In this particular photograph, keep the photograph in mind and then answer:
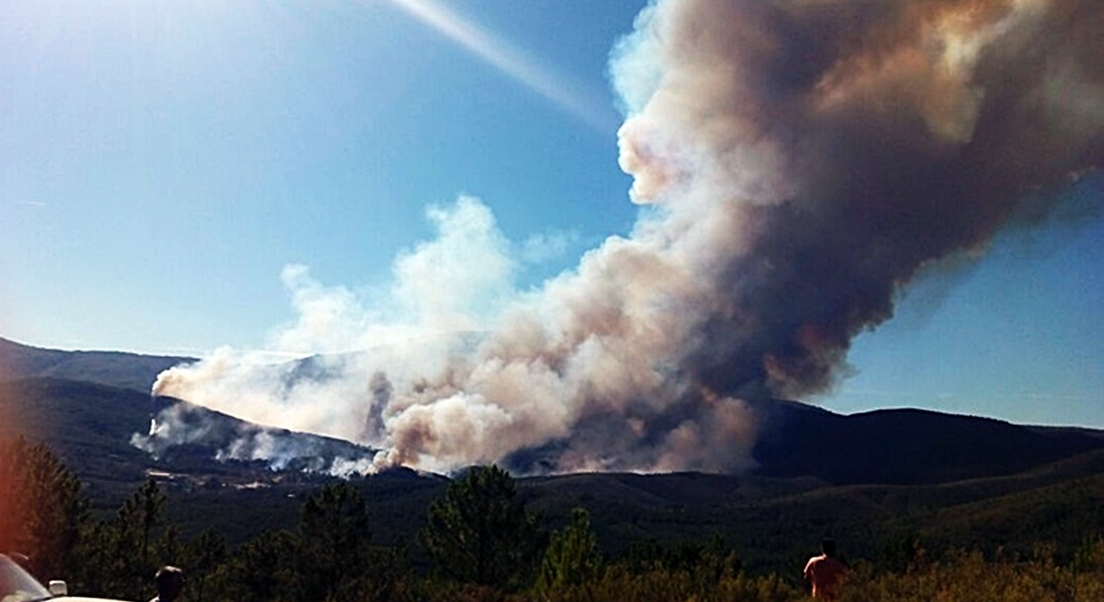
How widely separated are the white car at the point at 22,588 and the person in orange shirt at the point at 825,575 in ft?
33.2

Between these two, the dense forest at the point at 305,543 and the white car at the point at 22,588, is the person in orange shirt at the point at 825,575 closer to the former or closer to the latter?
the white car at the point at 22,588

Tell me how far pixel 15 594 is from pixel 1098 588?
528 inches

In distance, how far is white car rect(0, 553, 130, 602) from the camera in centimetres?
982

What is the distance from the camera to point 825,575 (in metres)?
14.3

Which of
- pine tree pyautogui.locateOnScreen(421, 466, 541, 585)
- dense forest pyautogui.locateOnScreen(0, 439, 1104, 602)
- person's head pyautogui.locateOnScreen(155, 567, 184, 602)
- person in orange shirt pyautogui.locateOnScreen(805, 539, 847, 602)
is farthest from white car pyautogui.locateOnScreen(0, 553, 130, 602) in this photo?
pine tree pyautogui.locateOnScreen(421, 466, 541, 585)

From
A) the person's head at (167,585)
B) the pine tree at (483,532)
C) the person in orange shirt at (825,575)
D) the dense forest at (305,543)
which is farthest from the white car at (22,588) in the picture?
the pine tree at (483,532)

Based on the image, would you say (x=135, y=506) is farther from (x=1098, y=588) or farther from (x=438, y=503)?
(x=1098, y=588)

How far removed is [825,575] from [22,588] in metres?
11.1

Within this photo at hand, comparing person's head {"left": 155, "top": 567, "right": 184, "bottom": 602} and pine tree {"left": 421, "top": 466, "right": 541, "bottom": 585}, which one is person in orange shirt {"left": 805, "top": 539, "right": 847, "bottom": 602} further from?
pine tree {"left": 421, "top": 466, "right": 541, "bottom": 585}

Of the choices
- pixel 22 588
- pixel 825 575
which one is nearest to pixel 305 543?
pixel 825 575

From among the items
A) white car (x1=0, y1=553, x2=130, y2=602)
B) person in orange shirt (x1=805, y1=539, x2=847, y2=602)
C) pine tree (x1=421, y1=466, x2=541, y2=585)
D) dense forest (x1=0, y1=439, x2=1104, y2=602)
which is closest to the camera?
white car (x1=0, y1=553, x2=130, y2=602)

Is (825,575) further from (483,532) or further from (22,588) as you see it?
(483,532)

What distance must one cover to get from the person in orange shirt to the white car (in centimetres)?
1012

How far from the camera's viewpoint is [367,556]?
56.5m
